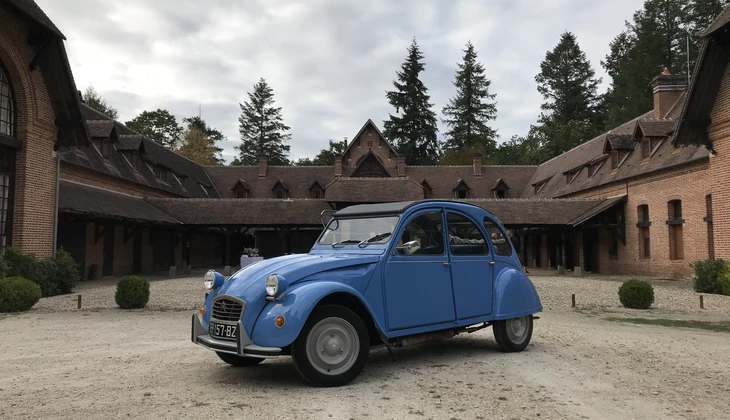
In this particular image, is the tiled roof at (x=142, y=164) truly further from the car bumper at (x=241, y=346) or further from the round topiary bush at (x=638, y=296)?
the round topiary bush at (x=638, y=296)

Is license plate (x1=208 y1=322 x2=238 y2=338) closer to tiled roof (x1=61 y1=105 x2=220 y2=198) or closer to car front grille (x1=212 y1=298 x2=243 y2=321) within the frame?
car front grille (x1=212 y1=298 x2=243 y2=321)

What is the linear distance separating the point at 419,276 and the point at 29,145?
15344mm

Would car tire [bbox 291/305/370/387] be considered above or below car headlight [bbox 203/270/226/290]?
below

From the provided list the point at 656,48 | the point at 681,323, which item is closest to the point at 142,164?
the point at 681,323

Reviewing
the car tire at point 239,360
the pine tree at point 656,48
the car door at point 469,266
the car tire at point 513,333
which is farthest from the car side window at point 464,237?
the pine tree at point 656,48

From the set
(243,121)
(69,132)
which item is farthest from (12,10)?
(243,121)

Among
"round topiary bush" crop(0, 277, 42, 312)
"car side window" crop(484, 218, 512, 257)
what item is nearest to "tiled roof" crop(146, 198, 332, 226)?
"round topiary bush" crop(0, 277, 42, 312)

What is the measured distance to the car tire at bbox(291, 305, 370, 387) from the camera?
14.4ft

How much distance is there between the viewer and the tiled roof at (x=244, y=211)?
2553 cm

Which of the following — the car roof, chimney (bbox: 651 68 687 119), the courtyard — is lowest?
the courtyard

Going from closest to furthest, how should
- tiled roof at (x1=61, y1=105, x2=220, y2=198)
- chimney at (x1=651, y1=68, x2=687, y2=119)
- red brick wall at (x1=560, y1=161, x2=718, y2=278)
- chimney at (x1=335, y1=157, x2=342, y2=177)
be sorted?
red brick wall at (x1=560, y1=161, x2=718, y2=278)
tiled roof at (x1=61, y1=105, x2=220, y2=198)
chimney at (x1=651, y1=68, x2=687, y2=119)
chimney at (x1=335, y1=157, x2=342, y2=177)

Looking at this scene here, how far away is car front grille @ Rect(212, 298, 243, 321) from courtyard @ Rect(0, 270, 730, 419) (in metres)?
0.67

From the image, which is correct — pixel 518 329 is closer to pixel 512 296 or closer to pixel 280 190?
pixel 512 296

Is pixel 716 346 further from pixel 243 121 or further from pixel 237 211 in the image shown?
pixel 243 121
